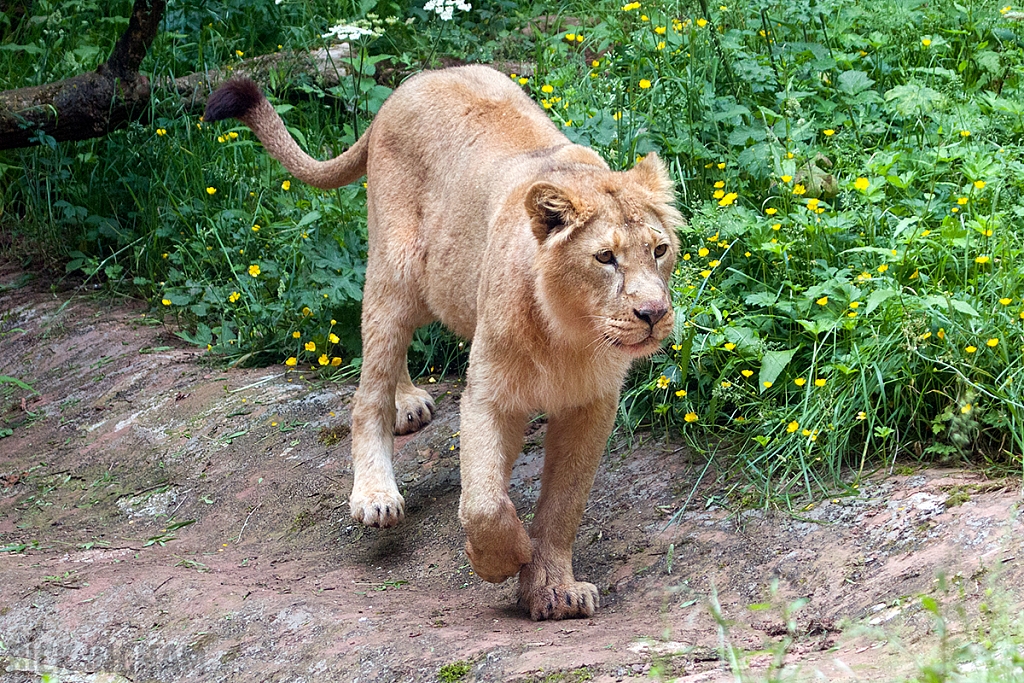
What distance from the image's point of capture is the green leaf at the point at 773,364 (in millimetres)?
4355

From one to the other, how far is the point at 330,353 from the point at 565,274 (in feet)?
9.68

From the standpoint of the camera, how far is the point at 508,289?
150 inches

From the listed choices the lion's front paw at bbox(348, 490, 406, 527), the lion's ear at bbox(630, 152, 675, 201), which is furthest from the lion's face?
the lion's front paw at bbox(348, 490, 406, 527)

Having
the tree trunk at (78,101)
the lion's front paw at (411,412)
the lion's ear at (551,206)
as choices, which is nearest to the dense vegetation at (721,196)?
the lion's front paw at (411,412)

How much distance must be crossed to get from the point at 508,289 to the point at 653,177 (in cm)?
62

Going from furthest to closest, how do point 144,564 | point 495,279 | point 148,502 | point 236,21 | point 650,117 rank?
1. point 236,21
2. point 650,117
3. point 148,502
4. point 144,564
5. point 495,279

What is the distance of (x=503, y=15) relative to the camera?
25.3ft

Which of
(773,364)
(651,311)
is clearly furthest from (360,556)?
(651,311)

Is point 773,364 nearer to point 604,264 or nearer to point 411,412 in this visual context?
point 604,264

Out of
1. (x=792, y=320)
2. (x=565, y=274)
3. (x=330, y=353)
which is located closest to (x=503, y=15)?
(x=330, y=353)

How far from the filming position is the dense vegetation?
13.9 ft

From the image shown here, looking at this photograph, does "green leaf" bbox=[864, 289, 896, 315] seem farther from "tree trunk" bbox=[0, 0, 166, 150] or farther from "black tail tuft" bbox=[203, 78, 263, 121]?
"tree trunk" bbox=[0, 0, 166, 150]

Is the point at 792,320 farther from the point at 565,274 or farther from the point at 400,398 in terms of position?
the point at 400,398

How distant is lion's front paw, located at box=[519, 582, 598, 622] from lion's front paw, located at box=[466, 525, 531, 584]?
0.45 feet
